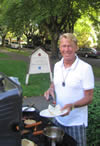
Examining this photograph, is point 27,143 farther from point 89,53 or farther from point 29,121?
point 89,53

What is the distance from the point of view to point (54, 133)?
2.00 m

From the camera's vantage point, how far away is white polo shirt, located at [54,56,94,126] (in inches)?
73.1

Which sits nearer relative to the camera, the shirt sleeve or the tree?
the shirt sleeve

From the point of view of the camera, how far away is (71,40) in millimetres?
1922

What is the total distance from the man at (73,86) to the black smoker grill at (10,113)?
1.70 ft

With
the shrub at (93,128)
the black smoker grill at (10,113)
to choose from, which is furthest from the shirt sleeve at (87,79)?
the shrub at (93,128)

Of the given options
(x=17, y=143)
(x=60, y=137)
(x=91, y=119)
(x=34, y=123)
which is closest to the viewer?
(x=17, y=143)

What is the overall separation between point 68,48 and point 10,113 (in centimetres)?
88

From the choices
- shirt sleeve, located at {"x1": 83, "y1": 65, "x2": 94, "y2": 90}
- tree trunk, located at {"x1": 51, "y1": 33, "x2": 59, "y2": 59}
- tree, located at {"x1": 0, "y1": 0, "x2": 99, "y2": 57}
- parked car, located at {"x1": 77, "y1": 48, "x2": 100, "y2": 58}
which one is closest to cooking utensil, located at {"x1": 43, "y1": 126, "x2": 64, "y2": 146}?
shirt sleeve, located at {"x1": 83, "y1": 65, "x2": 94, "y2": 90}

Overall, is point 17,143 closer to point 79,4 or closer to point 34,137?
point 34,137

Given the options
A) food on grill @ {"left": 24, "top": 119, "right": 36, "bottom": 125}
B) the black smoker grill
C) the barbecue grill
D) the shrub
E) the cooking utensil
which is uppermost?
the black smoker grill

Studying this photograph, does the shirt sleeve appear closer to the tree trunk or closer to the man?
the man

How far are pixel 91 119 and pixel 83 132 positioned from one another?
1054 millimetres

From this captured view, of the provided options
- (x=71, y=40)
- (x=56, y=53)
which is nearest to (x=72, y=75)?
(x=71, y=40)
